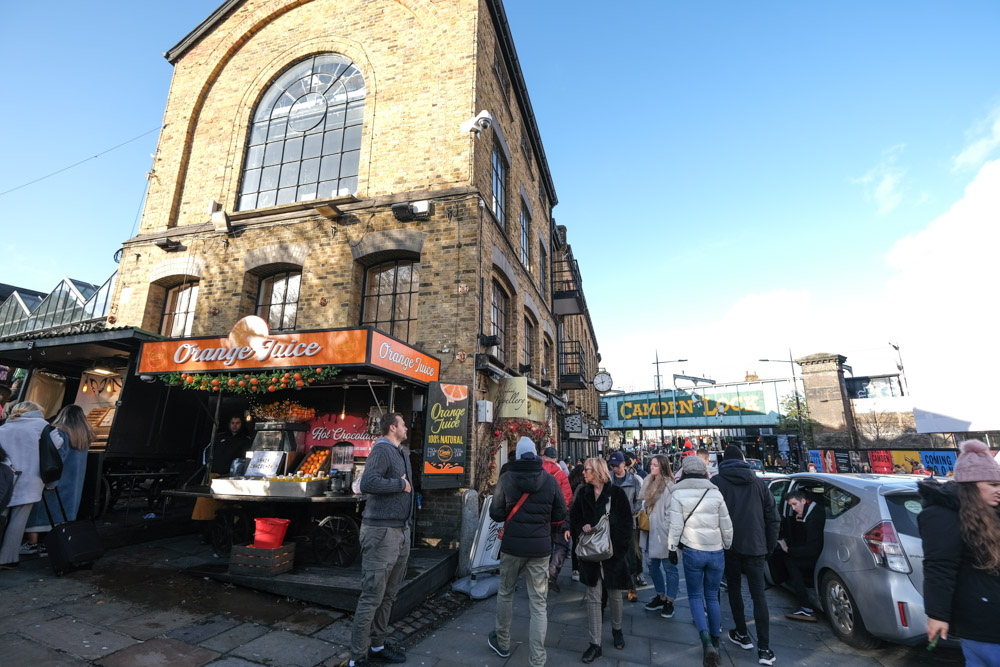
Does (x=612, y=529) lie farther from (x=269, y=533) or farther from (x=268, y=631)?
(x=269, y=533)

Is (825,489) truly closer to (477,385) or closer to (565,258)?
(477,385)

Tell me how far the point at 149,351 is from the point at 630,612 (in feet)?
27.5

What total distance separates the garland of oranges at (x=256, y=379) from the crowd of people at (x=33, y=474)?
55.3 inches

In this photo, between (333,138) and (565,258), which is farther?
(565,258)

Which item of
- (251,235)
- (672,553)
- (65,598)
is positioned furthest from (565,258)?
(65,598)

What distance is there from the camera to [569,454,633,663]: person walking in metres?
4.45

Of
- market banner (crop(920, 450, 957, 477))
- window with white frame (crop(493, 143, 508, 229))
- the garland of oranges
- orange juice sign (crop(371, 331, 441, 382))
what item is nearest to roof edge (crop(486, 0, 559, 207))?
window with white frame (crop(493, 143, 508, 229))

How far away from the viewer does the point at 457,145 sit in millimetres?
9523

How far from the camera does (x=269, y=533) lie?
5750 mm

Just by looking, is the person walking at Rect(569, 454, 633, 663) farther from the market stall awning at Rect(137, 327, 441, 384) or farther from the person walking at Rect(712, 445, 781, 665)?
the market stall awning at Rect(137, 327, 441, 384)

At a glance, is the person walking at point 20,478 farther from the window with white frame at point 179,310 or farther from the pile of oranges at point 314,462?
the window with white frame at point 179,310

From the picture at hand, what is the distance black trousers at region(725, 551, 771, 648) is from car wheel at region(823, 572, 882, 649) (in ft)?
2.50

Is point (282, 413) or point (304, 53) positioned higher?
point (304, 53)

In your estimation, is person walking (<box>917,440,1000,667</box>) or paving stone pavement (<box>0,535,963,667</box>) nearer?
person walking (<box>917,440,1000,667</box>)
